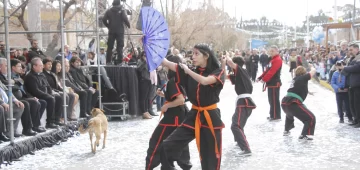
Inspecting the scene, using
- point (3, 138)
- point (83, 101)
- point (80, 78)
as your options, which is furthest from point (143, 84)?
point (3, 138)

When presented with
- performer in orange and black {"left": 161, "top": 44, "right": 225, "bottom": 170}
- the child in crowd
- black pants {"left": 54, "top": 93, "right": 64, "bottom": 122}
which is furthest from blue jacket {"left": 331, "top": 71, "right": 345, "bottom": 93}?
performer in orange and black {"left": 161, "top": 44, "right": 225, "bottom": 170}

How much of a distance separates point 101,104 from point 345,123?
5.47 meters

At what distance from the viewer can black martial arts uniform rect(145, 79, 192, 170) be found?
6199 mm

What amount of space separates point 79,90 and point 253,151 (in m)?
4.31

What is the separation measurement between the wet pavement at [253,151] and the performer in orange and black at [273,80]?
1.27 feet

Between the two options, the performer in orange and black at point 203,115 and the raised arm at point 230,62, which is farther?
the raised arm at point 230,62

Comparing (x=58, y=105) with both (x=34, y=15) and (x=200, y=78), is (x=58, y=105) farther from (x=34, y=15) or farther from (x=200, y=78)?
(x=34, y=15)

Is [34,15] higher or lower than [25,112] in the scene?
higher

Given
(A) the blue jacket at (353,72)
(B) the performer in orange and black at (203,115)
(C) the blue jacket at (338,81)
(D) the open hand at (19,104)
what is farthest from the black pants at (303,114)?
(D) the open hand at (19,104)

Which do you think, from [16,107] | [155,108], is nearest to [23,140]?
[16,107]

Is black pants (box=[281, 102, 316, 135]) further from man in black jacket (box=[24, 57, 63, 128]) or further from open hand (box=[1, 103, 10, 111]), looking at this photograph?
open hand (box=[1, 103, 10, 111])

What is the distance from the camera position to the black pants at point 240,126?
7.99 metres

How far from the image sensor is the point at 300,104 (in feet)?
30.9

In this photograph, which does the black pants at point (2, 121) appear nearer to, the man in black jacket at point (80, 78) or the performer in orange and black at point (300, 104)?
the man in black jacket at point (80, 78)
